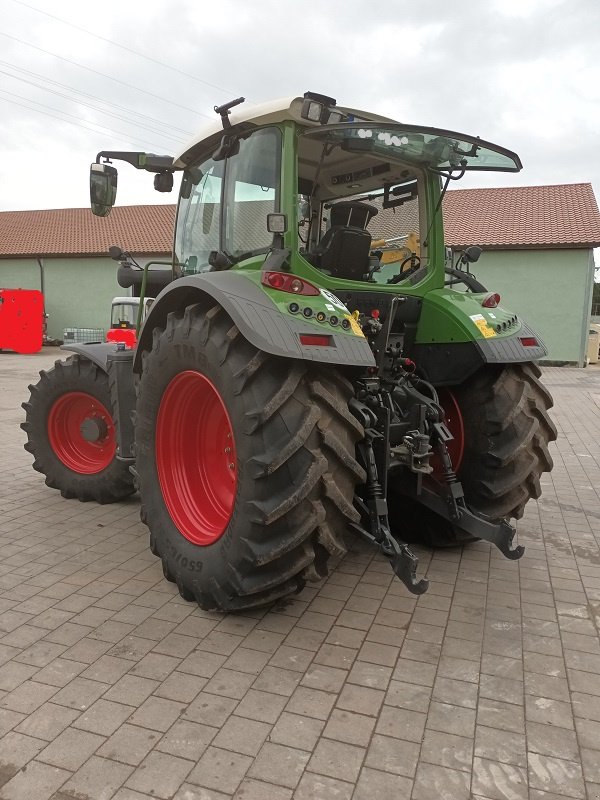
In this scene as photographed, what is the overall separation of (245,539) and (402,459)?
111 centimetres

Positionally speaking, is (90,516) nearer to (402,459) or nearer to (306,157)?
(402,459)

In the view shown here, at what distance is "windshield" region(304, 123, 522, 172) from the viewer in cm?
306

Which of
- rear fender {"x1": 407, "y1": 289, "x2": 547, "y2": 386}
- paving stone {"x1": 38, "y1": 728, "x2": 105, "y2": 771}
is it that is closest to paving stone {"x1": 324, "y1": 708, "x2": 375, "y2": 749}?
paving stone {"x1": 38, "y1": 728, "x2": 105, "y2": 771}

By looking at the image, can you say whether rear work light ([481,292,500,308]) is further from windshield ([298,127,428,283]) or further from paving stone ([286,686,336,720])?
paving stone ([286,686,336,720])

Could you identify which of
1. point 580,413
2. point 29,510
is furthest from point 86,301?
point 29,510

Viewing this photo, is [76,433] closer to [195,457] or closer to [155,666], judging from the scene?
[195,457]

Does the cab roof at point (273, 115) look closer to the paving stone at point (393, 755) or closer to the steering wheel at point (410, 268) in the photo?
the steering wheel at point (410, 268)

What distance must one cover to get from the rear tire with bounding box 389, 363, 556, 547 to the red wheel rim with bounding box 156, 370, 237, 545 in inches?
57.8

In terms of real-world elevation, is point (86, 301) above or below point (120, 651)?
above

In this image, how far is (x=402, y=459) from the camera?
354cm

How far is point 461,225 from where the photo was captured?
76.9 ft

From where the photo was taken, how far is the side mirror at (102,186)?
4.04 metres

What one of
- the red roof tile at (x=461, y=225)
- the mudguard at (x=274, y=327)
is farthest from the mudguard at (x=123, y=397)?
the red roof tile at (x=461, y=225)

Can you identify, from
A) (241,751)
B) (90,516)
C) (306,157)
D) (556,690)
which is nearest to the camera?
(241,751)
